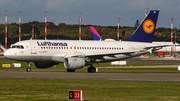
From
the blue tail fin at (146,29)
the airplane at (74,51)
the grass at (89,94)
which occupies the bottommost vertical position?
the grass at (89,94)

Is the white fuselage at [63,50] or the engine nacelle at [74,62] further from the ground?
the white fuselage at [63,50]

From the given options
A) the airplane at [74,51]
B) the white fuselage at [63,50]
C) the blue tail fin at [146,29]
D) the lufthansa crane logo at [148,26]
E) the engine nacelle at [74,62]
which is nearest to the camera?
the engine nacelle at [74,62]

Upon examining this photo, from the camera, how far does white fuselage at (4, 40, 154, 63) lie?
149ft

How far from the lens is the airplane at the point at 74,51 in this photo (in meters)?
45.4

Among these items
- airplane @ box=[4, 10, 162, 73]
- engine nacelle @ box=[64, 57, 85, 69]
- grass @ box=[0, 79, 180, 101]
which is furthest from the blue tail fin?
grass @ box=[0, 79, 180, 101]

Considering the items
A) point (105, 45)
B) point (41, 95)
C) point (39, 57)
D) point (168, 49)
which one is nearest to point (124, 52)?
point (105, 45)

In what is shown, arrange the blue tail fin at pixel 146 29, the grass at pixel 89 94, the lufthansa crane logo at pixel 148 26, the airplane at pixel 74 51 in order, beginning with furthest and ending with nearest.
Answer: the lufthansa crane logo at pixel 148 26 → the blue tail fin at pixel 146 29 → the airplane at pixel 74 51 → the grass at pixel 89 94

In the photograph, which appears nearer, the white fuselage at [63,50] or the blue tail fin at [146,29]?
the white fuselage at [63,50]

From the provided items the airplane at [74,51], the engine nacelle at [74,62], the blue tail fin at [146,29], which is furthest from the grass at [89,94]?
the blue tail fin at [146,29]

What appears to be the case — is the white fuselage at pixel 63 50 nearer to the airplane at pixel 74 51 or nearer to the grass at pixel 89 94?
the airplane at pixel 74 51

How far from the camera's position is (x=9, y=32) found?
188 m

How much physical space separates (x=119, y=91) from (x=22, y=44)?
23655mm

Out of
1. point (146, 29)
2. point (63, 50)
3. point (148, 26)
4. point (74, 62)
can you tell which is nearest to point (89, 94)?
point (74, 62)

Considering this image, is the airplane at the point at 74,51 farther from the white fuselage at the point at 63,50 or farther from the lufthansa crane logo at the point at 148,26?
the lufthansa crane logo at the point at 148,26
